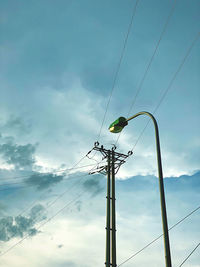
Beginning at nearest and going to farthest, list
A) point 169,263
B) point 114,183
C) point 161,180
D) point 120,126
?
point 169,263, point 161,180, point 120,126, point 114,183

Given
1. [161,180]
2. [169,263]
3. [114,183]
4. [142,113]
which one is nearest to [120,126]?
[142,113]

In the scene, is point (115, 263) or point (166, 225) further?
point (115, 263)

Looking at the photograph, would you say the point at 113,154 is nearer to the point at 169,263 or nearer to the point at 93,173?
the point at 93,173

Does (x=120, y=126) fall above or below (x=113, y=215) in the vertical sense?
above

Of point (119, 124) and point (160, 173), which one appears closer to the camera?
point (160, 173)

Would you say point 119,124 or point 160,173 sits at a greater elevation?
point 119,124

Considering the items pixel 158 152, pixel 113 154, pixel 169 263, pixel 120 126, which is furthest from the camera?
pixel 113 154

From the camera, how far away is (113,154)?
66.6 feet

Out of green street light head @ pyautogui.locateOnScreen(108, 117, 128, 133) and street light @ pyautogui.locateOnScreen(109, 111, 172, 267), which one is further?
green street light head @ pyautogui.locateOnScreen(108, 117, 128, 133)

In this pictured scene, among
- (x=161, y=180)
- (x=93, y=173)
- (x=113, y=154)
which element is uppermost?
(x=113, y=154)

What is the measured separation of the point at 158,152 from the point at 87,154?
44.6ft

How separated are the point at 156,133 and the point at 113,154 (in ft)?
40.3

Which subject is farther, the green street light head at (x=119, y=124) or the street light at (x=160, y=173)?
the green street light head at (x=119, y=124)

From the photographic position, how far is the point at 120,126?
10547 millimetres
